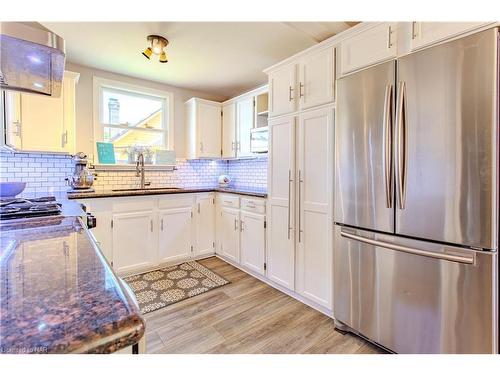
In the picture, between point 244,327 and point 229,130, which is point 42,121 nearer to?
point 229,130

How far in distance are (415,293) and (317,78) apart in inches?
66.4

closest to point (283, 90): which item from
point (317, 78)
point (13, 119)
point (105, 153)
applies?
point (317, 78)

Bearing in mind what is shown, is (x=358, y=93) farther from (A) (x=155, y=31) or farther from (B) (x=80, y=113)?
(B) (x=80, y=113)

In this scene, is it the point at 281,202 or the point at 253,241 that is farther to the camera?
the point at 253,241

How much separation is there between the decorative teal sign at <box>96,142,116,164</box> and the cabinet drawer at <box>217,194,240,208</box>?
1.41 metres

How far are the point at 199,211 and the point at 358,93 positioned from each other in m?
2.34

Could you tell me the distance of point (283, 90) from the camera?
2.43 metres

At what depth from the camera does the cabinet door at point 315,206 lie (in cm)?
205

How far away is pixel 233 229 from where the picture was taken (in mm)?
3197

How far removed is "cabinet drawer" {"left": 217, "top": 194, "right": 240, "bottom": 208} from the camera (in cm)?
310

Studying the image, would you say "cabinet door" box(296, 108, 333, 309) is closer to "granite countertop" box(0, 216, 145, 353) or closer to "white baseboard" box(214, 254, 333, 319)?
"white baseboard" box(214, 254, 333, 319)

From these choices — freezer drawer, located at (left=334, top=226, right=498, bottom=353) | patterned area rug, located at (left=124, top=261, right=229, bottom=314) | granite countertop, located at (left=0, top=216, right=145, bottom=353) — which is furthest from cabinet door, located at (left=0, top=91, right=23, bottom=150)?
freezer drawer, located at (left=334, top=226, right=498, bottom=353)
